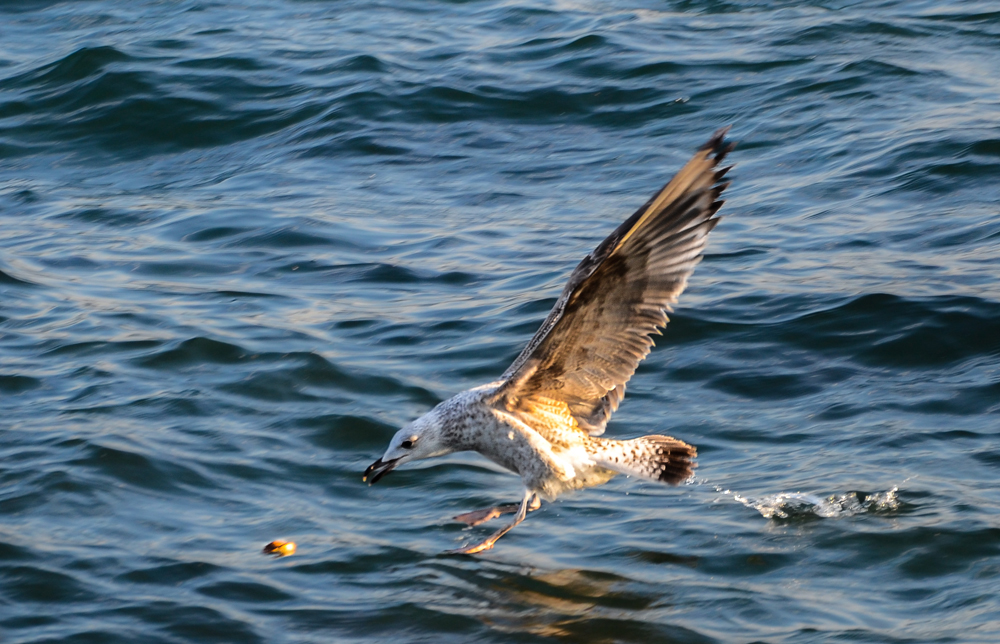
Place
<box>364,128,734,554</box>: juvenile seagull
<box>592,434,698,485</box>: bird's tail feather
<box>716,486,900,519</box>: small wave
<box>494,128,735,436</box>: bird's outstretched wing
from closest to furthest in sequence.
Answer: <box>494,128,735,436</box>: bird's outstretched wing, <box>364,128,734,554</box>: juvenile seagull, <box>592,434,698,485</box>: bird's tail feather, <box>716,486,900,519</box>: small wave

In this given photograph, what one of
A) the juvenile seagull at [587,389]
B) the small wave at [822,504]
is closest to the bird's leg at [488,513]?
the juvenile seagull at [587,389]

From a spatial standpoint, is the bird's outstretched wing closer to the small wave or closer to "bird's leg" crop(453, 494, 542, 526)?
"bird's leg" crop(453, 494, 542, 526)

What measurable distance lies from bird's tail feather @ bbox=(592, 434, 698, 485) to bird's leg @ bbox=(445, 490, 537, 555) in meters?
0.34

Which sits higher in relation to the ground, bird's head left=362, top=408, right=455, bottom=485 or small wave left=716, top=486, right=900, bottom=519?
bird's head left=362, top=408, right=455, bottom=485

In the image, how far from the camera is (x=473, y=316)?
7586mm

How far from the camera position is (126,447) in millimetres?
6027

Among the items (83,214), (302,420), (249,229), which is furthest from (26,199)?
(302,420)

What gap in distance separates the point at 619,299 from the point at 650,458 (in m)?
0.71

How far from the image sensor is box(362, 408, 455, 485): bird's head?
5250mm

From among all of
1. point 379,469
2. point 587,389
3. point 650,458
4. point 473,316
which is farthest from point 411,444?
point 473,316

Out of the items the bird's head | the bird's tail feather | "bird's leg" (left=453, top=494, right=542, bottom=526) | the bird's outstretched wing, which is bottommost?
"bird's leg" (left=453, top=494, right=542, bottom=526)

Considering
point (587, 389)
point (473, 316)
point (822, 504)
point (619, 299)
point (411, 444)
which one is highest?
point (619, 299)

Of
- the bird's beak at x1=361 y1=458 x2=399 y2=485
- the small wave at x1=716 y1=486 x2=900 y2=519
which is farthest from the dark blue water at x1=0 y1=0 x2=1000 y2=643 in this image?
the bird's beak at x1=361 y1=458 x2=399 y2=485

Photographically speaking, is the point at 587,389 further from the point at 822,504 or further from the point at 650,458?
the point at 822,504
